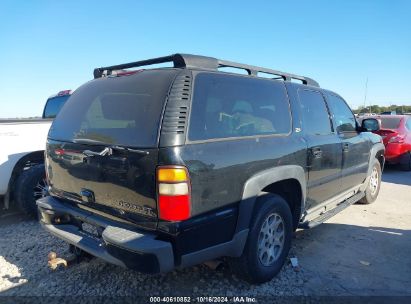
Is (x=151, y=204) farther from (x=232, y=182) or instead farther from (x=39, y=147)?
(x=39, y=147)

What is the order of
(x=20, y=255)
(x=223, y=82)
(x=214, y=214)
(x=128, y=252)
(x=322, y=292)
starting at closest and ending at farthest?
1. (x=128, y=252)
2. (x=214, y=214)
3. (x=223, y=82)
4. (x=322, y=292)
5. (x=20, y=255)

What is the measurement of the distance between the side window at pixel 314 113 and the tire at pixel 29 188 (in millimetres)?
3675

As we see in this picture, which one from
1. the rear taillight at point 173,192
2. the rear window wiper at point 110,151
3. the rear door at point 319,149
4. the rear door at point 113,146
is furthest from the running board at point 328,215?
the rear window wiper at point 110,151

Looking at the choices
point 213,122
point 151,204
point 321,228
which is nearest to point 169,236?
point 151,204

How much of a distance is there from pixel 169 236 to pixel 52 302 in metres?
1.36

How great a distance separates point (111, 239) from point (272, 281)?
1672 mm

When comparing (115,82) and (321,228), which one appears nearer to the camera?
(115,82)

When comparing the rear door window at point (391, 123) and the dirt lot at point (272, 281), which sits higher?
the rear door window at point (391, 123)

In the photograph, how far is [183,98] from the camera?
2479 millimetres

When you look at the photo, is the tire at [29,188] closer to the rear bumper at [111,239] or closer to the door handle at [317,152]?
the rear bumper at [111,239]

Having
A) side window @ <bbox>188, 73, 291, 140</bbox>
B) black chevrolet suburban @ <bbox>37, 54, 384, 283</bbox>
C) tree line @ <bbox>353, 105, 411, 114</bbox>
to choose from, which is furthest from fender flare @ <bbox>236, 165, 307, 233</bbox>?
tree line @ <bbox>353, 105, 411, 114</bbox>

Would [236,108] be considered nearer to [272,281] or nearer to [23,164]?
[272,281]

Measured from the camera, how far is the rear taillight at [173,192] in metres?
2.30

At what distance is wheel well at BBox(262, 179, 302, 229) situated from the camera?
3412mm
